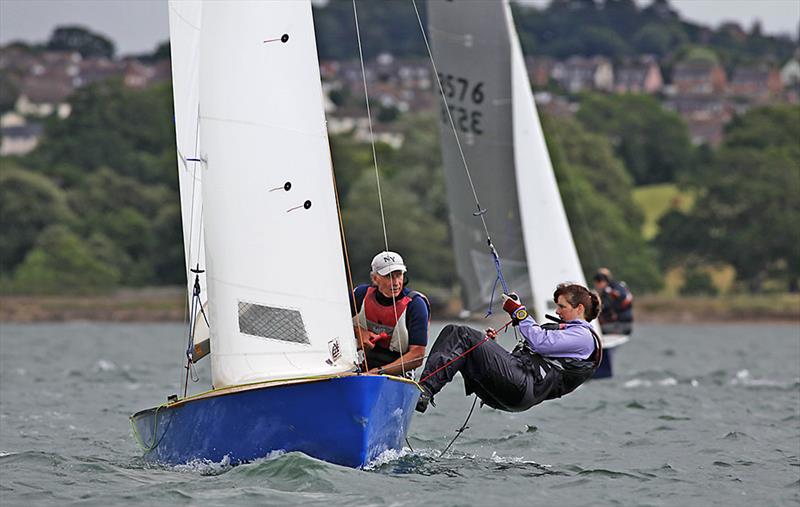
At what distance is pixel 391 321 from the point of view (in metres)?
9.46

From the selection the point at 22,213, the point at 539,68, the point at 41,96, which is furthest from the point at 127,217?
the point at 539,68

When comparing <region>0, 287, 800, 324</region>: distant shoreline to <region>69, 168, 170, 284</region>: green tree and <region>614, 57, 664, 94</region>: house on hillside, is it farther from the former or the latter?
<region>614, 57, 664, 94</region>: house on hillside

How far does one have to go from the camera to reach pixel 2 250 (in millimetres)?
48094

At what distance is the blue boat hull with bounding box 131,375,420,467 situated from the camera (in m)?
8.45

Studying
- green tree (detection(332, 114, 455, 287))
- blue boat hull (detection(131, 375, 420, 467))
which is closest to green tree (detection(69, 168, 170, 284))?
green tree (detection(332, 114, 455, 287))

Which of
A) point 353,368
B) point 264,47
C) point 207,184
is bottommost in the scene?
point 353,368

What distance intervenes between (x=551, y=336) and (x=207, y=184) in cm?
215

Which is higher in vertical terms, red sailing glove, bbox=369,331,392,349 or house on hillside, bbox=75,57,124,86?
house on hillside, bbox=75,57,124,86

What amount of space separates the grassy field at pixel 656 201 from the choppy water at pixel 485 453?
4105 cm

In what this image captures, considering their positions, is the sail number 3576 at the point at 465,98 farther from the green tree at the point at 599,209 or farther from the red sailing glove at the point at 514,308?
the green tree at the point at 599,209

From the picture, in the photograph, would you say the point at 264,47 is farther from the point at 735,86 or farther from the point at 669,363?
the point at 735,86

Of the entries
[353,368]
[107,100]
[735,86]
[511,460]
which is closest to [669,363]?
[511,460]

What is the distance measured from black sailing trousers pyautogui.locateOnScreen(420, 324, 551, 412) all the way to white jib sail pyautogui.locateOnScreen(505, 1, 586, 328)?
26.7 feet

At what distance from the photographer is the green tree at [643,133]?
244 feet
